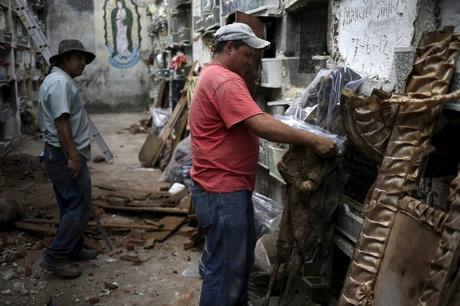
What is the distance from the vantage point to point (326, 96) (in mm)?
3066

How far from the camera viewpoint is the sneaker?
4754 mm

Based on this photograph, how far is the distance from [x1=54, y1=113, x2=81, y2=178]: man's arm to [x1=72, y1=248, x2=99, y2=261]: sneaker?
3.46 ft

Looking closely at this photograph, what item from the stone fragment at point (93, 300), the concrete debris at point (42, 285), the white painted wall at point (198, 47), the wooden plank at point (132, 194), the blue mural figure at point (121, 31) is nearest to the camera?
the stone fragment at point (93, 300)

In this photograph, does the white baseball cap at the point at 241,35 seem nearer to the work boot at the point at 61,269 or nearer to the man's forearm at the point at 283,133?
the man's forearm at the point at 283,133

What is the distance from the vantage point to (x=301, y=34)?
183 inches

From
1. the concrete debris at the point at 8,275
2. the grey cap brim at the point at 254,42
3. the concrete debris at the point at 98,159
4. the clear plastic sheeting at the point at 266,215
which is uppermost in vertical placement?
the grey cap brim at the point at 254,42

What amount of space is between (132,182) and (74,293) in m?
4.09

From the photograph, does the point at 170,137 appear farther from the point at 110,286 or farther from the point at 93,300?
the point at 93,300

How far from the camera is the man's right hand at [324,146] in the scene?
2586 millimetres

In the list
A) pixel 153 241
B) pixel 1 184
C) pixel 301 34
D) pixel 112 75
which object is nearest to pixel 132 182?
pixel 1 184

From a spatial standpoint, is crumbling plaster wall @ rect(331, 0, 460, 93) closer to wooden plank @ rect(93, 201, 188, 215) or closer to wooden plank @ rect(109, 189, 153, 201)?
wooden plank @ rect(93, 201, 188, 215)

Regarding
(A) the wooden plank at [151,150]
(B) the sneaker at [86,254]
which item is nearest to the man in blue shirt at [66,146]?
(B) the sneaker at [86,254]

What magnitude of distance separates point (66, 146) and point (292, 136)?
2.38 meters

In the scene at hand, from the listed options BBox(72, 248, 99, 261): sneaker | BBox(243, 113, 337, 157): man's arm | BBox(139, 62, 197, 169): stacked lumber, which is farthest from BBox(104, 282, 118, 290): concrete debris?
BBox(139, 62, 197, 169): stacked lumber
